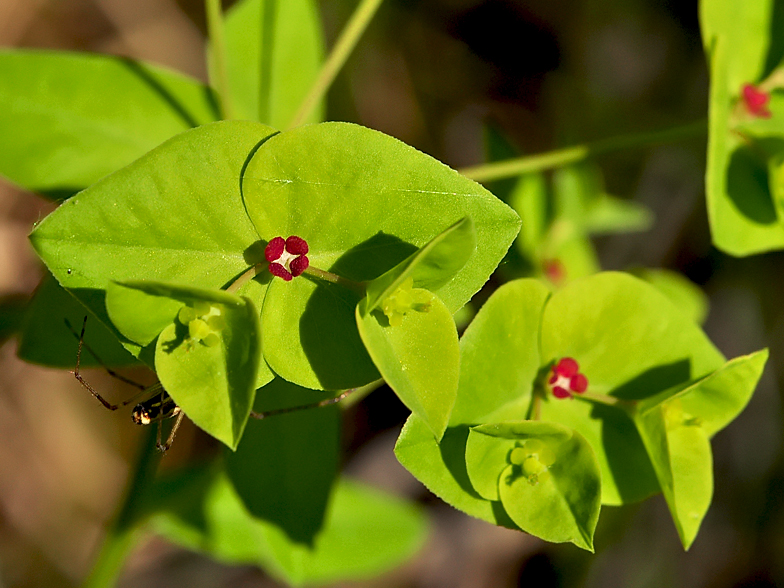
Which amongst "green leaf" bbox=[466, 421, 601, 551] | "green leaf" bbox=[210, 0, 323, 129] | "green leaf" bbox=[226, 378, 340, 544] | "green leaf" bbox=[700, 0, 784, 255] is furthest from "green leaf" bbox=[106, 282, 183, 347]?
"green leaf" bbox=[700, 0, 784, 255]

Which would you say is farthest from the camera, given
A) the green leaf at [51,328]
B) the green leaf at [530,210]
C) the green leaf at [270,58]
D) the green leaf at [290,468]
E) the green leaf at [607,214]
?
the green leaf at [607,214]

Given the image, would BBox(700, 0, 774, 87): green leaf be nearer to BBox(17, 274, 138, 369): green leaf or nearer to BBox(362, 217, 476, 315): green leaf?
BBox(362, 217, 476, 315): green leaf

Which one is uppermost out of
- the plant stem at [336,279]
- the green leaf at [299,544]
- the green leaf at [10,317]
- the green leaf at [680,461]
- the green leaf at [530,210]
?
the plant stem at [336,279]

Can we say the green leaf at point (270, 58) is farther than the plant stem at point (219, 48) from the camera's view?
Yes

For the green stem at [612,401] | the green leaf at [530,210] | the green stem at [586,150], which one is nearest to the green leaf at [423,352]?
the green stem at [612,401]

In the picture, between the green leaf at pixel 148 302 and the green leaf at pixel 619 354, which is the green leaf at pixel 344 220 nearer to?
the green leaf at pixel 148 302

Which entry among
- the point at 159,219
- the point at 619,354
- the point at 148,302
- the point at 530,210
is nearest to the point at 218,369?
the point at 148,302
